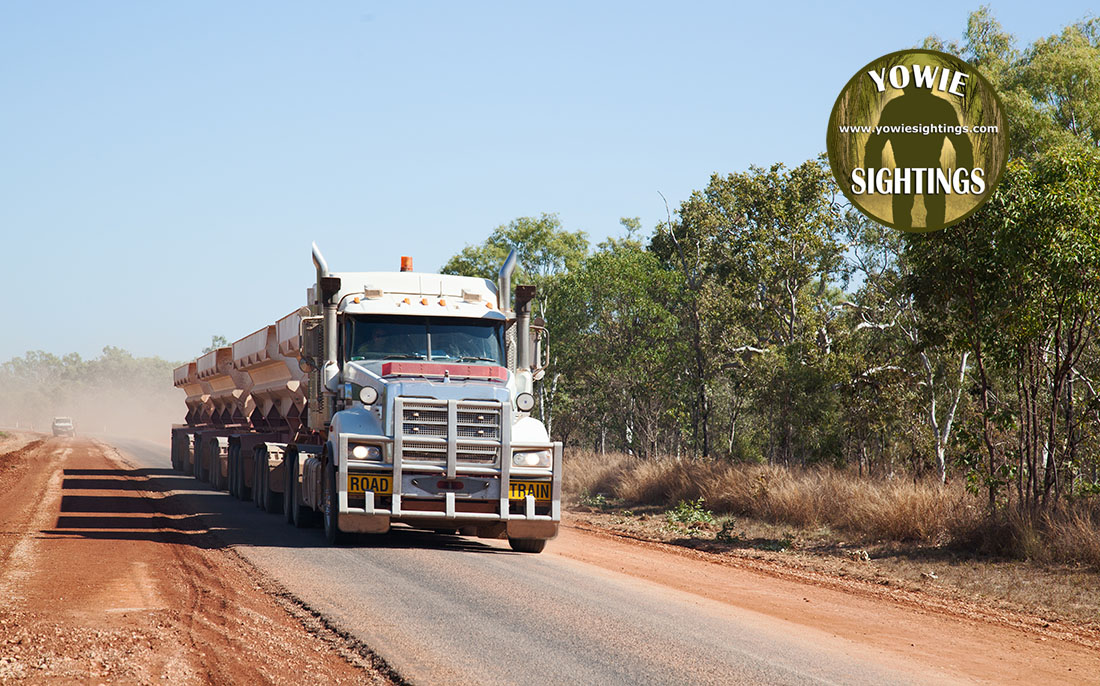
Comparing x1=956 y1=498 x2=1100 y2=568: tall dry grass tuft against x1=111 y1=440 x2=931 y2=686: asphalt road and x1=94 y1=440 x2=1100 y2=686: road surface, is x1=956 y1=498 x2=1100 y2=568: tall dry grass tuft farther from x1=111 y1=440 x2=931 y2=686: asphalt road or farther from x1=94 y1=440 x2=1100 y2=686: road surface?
x1=111 y1=440 x2=931 y2=686: asphalt road

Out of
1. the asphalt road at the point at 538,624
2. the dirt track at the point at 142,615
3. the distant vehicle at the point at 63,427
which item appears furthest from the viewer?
the distant vehicle at the point at 63,427

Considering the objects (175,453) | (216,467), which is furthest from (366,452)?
(175,453)

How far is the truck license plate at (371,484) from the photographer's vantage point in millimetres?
12914

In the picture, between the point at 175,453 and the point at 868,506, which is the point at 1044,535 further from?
the point at 175,453

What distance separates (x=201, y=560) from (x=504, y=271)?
547 centimetres

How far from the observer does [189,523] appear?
1692 centimetres

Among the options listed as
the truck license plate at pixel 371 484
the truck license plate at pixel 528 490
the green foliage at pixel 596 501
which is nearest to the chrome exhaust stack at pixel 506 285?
the truck license plate at pixel 528 490

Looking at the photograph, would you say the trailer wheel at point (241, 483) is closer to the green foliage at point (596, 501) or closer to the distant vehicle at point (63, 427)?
the green foliage at point (596, 501)

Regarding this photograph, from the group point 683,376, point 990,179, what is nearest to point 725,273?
point 683,376

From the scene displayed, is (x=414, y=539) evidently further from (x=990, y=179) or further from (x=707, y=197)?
(x=707, y=197)

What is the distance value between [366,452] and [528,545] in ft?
8.60

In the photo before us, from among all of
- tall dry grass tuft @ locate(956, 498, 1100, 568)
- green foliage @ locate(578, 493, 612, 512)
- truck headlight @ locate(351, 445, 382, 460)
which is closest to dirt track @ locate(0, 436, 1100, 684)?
truck headlight @ locate(351, 445, 382, 460)

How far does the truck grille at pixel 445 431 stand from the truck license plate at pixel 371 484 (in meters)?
0.36

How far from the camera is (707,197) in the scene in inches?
1209
